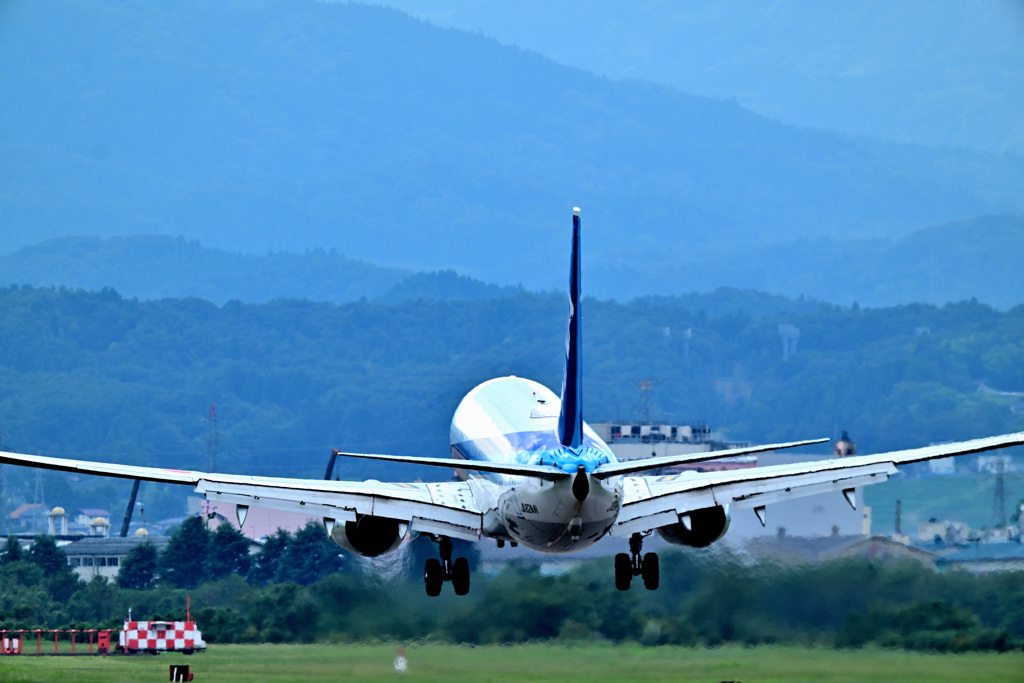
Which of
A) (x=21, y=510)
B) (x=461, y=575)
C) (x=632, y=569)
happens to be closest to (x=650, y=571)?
(x=632, y=569)

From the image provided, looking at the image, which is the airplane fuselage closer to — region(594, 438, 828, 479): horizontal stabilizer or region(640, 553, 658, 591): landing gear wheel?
region(594, 438, 828, 479): horizontal stabilizer

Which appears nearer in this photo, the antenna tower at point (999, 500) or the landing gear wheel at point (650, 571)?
the landing gear wheel at point (650, 571)

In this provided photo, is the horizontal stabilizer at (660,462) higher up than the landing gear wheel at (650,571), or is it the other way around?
the horizontal stabilizer at (660,462)

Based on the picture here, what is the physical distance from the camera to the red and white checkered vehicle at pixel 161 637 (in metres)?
41.9

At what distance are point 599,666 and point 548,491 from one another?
821 cm

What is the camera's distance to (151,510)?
393ft

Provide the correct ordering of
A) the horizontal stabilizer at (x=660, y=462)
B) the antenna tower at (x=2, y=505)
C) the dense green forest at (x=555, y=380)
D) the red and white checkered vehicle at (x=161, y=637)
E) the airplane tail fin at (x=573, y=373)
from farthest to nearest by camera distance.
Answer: the dense green forest at (x=555, y=380)
the antenna tower at (x=2, y=505)
the red and white checkered vehicle at (x=161, y=637)
the airplane tail fin at (x=573, y=373)
the horizontal stabilizer at (x=660, y=462)

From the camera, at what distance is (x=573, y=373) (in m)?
28.4

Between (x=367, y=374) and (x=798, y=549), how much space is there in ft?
509

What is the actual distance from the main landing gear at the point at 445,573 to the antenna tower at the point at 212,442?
103 m

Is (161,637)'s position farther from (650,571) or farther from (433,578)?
(650,571)

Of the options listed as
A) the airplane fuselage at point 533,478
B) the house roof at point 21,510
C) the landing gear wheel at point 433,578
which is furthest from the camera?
the house roof at point 21,510

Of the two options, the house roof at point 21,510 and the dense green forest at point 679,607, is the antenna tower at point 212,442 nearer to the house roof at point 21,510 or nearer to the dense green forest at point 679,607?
the house roof at point 21,510

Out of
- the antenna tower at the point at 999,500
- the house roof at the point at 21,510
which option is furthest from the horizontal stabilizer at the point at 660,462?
the house roof at the point at 21,510
